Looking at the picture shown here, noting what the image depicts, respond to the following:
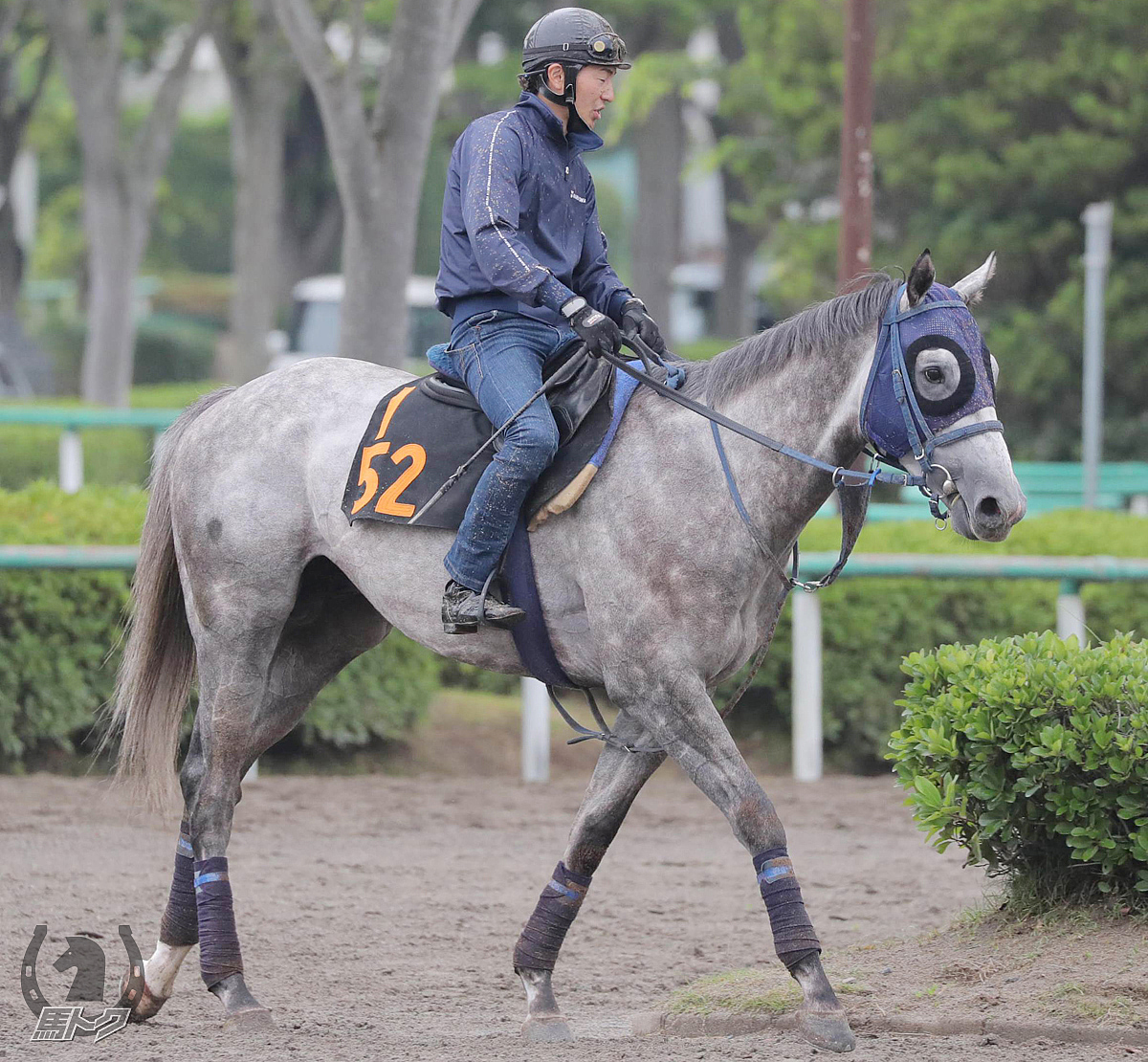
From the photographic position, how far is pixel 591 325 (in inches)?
171

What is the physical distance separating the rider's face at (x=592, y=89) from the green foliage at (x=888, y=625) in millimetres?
4174

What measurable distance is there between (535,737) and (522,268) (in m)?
4.13

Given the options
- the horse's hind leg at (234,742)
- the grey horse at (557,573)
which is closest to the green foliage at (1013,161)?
the horse's hind leg at (234,742)

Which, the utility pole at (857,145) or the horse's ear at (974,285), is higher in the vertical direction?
the utility pole at (857,145)

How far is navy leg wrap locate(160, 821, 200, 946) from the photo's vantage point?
192 inches

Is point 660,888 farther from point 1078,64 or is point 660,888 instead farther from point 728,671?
point 1078,64

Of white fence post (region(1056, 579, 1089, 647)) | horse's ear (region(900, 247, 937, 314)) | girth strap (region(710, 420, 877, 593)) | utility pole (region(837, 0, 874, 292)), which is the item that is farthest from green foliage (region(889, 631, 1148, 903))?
utility pole (region(837, 0, 874, 292))

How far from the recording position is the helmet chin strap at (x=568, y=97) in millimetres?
4633

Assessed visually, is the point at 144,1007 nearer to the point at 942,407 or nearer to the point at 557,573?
the point at 557,573

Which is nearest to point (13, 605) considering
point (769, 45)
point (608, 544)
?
point (608, 544)

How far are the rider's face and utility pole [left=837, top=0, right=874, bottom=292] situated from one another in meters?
4.91

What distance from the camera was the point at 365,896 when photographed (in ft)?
20.4

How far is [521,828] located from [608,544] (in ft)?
10.5

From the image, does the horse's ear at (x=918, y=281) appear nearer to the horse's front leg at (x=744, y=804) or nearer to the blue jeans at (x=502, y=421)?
the blue jeans at (x=502, y=421)
